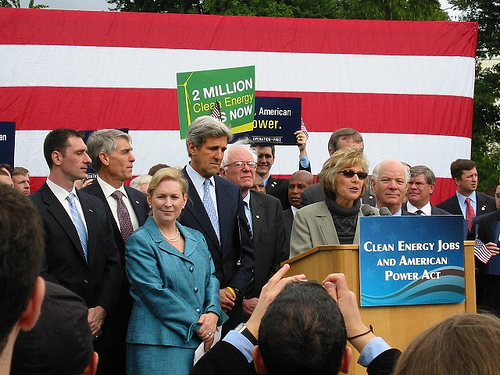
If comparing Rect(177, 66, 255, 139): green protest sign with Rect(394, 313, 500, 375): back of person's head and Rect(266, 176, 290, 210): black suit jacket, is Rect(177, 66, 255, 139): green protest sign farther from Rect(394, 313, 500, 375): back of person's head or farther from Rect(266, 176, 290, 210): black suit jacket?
Rect(394, 313, 500, 375): back of person's head

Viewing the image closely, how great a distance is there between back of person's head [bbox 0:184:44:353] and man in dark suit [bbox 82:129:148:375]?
383cm

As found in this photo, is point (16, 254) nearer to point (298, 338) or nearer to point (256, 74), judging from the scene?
point (298, 338)

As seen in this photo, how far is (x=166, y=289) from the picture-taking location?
460 centimetres

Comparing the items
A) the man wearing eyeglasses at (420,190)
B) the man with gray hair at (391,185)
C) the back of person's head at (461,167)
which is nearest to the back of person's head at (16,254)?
the man with gray hair at (391,185)

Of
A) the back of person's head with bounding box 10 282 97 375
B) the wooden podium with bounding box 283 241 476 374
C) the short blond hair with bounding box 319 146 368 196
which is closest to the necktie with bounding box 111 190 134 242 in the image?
the short blond hair with bounding box 319 146 368 196

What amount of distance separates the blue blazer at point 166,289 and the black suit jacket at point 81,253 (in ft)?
0.59

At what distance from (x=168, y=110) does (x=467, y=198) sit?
140 inches

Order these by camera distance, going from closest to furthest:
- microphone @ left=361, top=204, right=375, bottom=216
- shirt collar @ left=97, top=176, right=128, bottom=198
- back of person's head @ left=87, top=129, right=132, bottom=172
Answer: microphone @ left=361, top=204, right=375, bottom=216, shirt collar @ left=97, top=176, right=128, bottom=198, back of person's head @ left=87, top=129, right=132, bottom=172

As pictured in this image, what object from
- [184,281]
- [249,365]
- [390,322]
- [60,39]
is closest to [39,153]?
[60,39]

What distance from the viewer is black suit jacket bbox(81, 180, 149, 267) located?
17.1 feet

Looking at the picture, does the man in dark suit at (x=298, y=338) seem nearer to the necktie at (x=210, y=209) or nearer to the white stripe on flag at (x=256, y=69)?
the necktie at (x=210, y=209)

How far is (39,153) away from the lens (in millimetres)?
8961

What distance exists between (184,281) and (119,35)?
5.31 meters

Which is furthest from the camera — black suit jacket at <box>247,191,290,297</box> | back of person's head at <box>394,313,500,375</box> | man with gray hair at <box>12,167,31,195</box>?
man with gray hair at <box>12,167,31,195</box>
